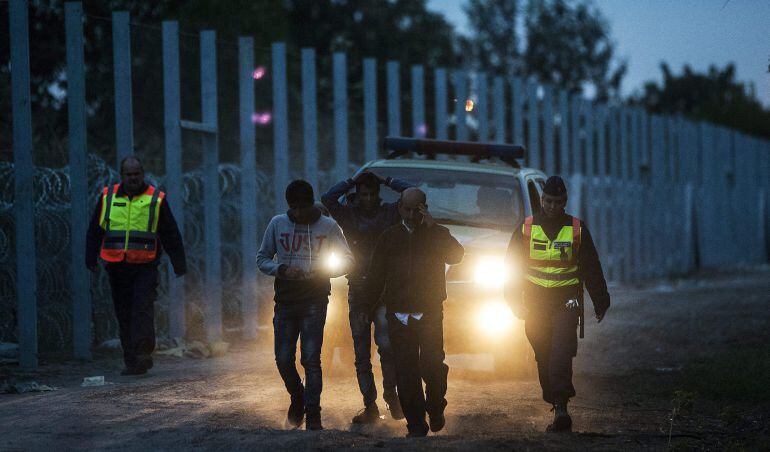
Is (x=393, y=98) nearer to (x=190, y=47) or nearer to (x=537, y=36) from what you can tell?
(x=190, y=47)

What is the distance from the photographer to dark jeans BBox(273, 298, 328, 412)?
8336 millimetres

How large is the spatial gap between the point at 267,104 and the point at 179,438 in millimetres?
18927

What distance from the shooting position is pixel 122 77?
13453mm

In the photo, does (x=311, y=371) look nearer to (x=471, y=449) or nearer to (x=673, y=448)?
(x=471, y=449)

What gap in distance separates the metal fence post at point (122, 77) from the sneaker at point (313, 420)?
584 centimetres

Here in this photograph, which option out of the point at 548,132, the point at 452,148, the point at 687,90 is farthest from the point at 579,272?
the point at 687,90

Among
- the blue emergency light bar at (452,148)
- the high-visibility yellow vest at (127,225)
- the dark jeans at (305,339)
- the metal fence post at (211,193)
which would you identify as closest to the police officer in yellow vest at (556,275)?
the dark jeans at (305,339)

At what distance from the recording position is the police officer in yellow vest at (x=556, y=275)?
8.76 meters

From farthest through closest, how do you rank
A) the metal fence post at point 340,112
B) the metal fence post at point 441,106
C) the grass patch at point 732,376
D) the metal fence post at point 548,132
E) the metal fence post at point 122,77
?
the metal fence post at point 548,132 < the metal fence post at point 441,106 < the metal fence post at point 340,112 < the metal fence post at point 122,77 < the grass patch at point 732,376

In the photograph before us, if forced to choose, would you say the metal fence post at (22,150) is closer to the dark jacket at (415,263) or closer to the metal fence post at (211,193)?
the metal fence post at (211,193)

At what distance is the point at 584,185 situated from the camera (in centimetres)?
2794

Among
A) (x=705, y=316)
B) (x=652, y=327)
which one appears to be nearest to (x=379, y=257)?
(x=652, y=327)

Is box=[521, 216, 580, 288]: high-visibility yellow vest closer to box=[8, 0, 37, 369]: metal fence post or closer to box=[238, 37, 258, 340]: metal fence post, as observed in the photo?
box=[8, 0, 37, 369]: metal fence post

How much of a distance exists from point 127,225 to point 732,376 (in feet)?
18.8
